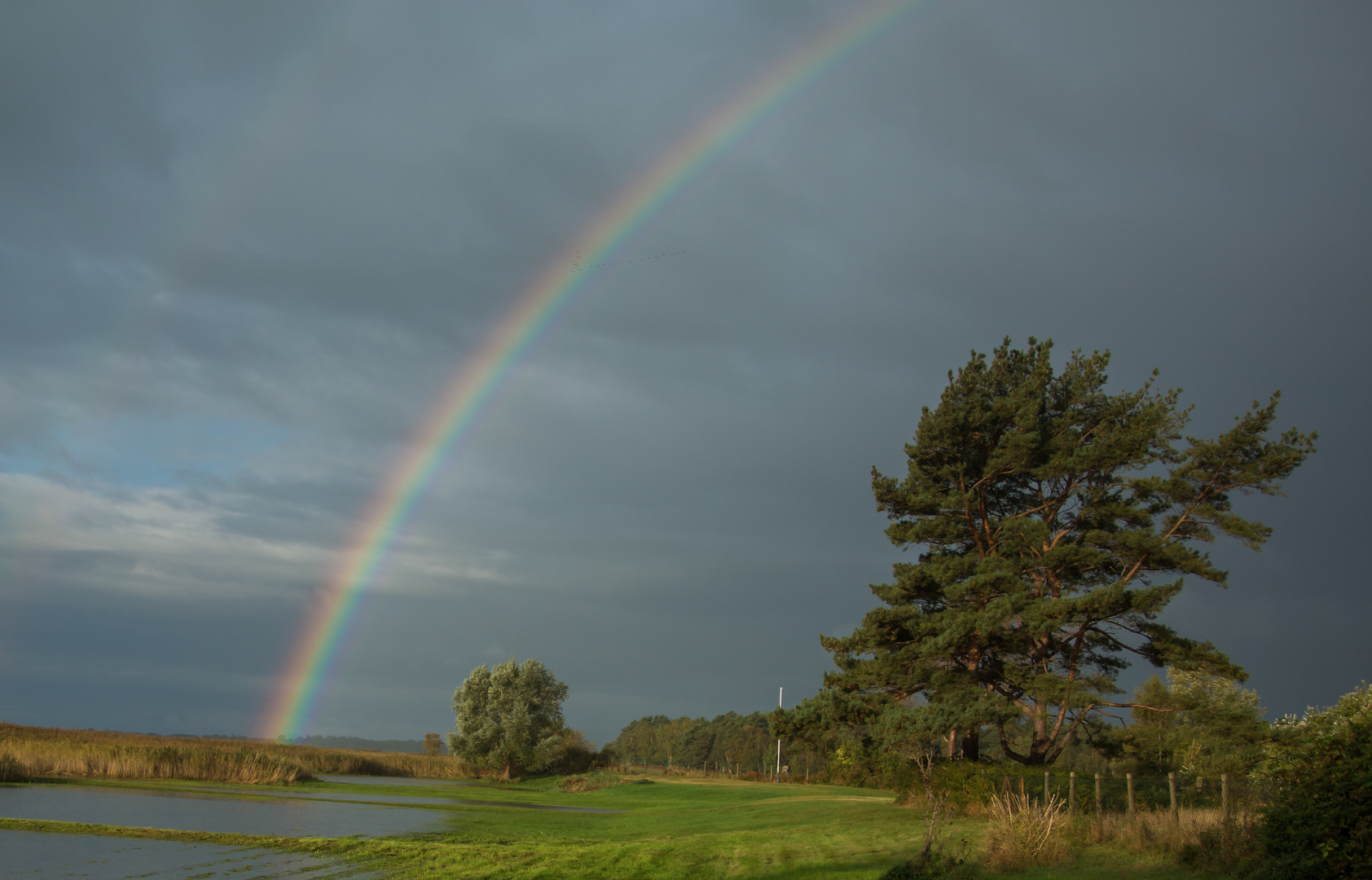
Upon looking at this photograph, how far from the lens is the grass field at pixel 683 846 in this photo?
15.8 meters

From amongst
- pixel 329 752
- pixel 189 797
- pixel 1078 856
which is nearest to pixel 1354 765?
pixel 1078 856

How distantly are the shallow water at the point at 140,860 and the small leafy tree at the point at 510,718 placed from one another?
39.0 meters

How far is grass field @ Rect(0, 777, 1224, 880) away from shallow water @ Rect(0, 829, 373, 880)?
882mm

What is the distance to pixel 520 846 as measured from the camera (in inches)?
757

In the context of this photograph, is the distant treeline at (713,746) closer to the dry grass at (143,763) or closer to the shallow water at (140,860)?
the dry grass at (143,763)

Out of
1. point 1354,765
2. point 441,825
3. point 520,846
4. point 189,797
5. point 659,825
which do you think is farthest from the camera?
point 189,797

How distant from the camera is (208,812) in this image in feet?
79.1

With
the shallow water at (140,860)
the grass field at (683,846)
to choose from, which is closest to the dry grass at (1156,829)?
the grass field at (683,846)

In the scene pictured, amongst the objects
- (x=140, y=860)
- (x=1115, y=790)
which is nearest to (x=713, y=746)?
(x=1115, y=790)

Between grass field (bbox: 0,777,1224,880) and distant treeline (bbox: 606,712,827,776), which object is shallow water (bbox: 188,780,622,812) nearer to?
grass field (bbox: 0,777,1224,880)

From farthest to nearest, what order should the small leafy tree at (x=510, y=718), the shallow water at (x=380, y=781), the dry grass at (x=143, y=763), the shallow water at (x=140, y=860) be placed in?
the small leafy tree at (x=510, y=718) < the shallow water at (x=380, y=781) < the dry grass at (x=143, y=763) < the shallow water at (x=140, y=860)

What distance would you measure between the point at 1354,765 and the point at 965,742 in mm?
19990

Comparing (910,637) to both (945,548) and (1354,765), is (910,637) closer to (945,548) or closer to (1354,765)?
(945,548)

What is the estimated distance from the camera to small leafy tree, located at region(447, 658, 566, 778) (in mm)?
55562
